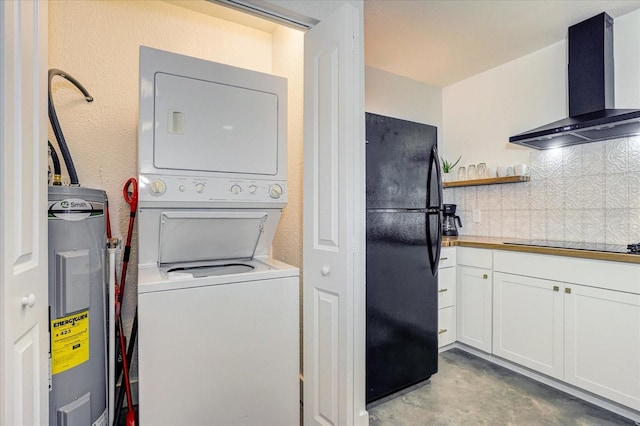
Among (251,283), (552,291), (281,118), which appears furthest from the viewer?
(552,291)

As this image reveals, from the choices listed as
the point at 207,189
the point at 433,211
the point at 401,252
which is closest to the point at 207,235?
the point at 207,189

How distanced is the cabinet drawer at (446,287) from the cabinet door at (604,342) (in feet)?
2.55

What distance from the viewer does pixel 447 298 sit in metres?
2.68

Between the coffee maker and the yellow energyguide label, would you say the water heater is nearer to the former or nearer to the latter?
the yellow energyguide label

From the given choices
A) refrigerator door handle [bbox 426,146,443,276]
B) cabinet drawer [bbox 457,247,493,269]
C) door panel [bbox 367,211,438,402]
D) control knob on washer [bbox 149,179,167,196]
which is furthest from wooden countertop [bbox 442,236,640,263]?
control knob on washer [bbox 149,179,167,196]

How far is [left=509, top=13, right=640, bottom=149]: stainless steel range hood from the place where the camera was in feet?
7.29

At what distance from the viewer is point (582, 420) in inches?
73.3

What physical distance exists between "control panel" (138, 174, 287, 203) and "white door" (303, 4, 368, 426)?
205mm

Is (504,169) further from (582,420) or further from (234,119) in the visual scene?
(234,119)

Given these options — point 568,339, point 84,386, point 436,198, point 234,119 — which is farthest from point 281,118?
point 568,339

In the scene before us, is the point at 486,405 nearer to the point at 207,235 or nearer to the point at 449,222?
the point at 449,222

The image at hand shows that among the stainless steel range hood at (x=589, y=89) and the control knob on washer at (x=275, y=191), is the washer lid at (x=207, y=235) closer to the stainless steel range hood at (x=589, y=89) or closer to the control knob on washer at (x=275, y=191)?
the control knob on washer at (x=275, y=191)

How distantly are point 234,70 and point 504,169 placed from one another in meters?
2.44

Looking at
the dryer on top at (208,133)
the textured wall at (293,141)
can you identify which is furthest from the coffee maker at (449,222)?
the dryer on top at (208,133)
